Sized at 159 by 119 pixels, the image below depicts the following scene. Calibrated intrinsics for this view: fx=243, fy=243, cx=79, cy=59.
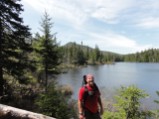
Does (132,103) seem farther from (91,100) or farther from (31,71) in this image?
(31,71)

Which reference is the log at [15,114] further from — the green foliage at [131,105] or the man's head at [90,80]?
the green foliage at [131,105]

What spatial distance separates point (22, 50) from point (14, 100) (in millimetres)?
3989

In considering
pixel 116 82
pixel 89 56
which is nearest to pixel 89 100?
pixel 116 82

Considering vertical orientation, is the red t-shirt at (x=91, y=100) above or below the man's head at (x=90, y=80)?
below

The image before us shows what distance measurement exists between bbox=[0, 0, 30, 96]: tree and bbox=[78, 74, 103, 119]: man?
1173 cm

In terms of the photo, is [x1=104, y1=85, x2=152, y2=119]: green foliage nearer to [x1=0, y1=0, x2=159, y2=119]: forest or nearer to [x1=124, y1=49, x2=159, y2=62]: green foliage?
[x1=0, y1=0, x2=159, y2=119]: forest

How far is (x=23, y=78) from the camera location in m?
18.6

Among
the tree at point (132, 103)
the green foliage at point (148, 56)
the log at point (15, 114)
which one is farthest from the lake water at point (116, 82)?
the green foliage at point (148, 56)

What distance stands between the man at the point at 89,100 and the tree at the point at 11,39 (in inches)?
462

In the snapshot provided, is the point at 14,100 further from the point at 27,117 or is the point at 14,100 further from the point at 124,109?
the point at 27,117

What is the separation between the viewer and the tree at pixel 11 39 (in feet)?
57.5

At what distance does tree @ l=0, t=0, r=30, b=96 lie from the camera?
1753cm

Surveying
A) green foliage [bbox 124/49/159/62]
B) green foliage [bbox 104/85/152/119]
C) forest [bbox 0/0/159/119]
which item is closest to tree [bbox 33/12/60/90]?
forest [bbox 0/0/159/119]

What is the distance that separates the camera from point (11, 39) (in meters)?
18.3
